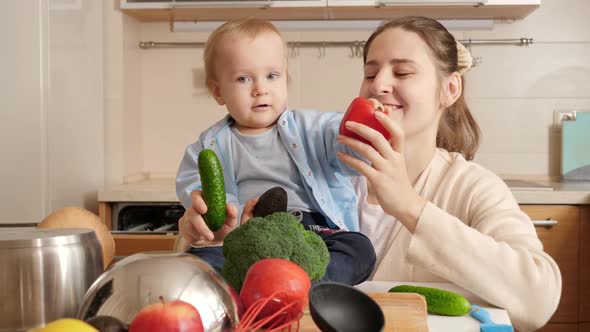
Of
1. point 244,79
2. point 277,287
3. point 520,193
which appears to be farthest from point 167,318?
point 520,193

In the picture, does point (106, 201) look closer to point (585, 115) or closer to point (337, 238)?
point (337, 238)

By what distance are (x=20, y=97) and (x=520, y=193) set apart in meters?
2.00

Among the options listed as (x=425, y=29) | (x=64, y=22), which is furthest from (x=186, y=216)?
(x=64, y=22)

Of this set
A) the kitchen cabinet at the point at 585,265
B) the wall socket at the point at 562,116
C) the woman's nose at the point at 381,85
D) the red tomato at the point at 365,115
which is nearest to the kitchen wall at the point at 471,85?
the wall socket at the point at 562,116

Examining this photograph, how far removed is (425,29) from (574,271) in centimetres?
152

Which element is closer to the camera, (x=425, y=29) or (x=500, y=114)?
(x=425, y=29)

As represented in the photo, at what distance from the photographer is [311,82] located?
351 centimetres

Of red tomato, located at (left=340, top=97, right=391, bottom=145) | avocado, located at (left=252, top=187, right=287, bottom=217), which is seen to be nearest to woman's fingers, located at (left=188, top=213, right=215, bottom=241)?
avocado, located at (left=252, top=187, right=287, bottom=217)

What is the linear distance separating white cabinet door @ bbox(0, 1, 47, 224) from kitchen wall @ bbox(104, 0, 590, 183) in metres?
0.45

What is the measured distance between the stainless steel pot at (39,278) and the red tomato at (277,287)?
0.21 metres

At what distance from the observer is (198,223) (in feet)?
4.04

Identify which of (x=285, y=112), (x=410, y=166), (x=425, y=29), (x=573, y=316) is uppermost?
(x=425, y=29)

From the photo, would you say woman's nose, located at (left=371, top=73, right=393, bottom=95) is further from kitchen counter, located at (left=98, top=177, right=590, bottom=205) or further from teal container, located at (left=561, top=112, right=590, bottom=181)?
teal container, located at (left=561, top=112, right=590, bottom=181)

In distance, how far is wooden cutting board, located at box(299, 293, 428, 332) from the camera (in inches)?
36.7
